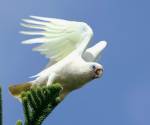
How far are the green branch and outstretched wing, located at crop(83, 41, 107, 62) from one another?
6.28 m

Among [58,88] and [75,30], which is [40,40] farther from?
[58,88]

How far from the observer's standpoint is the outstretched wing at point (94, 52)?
10625 mm

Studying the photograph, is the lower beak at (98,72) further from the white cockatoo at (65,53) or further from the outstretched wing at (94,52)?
the outstretched wing at (94,52)

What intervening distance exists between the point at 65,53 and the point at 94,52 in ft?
2.75

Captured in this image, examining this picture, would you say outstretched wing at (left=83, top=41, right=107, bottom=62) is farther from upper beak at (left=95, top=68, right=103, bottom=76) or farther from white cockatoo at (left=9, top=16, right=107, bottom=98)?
upper beak at (left=95, top=68, right=103, bottom=76)

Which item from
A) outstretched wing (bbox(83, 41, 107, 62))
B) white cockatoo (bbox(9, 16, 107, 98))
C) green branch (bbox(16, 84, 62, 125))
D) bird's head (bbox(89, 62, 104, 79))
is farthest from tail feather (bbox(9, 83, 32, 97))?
green branch (bbox(16, 84, 62, 125))

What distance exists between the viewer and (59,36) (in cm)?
1100

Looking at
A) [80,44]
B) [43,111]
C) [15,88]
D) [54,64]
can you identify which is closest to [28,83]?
[15,88]

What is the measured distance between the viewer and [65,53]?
10555 millimetres

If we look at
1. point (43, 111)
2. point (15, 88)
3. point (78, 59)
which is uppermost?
point (78, 59)

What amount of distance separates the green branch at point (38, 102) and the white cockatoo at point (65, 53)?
167 inches

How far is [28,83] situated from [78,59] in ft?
4.97

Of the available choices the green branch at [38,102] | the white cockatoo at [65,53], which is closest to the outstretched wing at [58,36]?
the white cockatoo at [65,53]

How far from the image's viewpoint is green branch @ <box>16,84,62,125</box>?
4160mm
